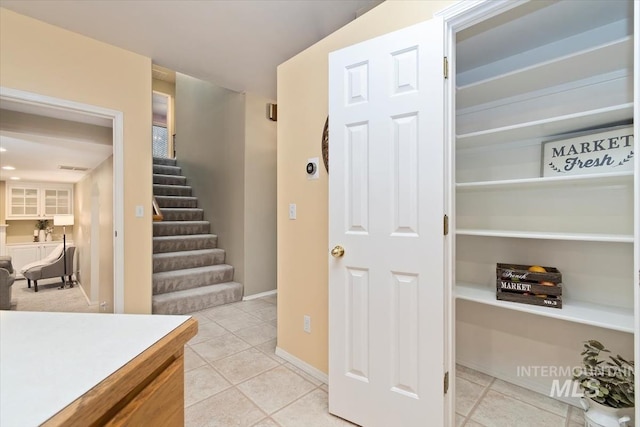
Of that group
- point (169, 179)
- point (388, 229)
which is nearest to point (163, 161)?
point (169, 179)

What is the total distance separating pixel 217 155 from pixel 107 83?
1.79m

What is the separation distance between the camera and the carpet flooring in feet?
13.3

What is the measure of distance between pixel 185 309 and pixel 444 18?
356 cm

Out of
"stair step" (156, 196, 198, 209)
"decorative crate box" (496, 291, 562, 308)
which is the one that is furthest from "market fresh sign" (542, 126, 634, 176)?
"stair step" (156, 196, 198, 209)

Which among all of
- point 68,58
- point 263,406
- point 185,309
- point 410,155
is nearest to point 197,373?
point 263,406

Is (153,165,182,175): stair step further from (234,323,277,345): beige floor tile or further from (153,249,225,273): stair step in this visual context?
(234,323,277,345): beige floor tile

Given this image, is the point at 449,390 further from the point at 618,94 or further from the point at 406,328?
the point at 618,94

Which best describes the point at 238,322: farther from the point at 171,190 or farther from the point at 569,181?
the point at 569,181

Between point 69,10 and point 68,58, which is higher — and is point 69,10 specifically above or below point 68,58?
above

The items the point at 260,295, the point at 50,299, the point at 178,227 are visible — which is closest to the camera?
the point at 260,295

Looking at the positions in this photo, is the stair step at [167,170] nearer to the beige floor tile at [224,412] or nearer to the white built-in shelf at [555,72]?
the beige floor tile at [224,412]

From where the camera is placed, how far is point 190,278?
11.8ft

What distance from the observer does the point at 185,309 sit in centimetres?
331

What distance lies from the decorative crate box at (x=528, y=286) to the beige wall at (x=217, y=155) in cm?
301
